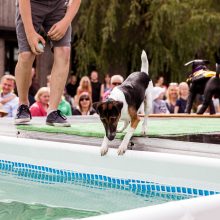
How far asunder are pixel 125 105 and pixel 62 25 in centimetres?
132

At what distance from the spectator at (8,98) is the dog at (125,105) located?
3.47m

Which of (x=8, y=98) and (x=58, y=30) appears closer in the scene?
(x=58, y=30)

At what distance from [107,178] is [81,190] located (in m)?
0.23

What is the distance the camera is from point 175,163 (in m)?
3.52

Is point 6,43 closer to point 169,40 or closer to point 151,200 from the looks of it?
point 169,40

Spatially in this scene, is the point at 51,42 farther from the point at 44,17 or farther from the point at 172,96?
the point at 172,96

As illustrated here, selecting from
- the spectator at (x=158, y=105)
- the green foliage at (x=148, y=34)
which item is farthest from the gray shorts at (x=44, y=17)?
the green foliage at (x=148, y=34)

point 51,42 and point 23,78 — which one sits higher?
point 51,42

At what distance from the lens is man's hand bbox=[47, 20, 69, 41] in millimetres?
Result: 4660

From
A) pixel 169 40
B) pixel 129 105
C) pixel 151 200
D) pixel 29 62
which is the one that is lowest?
pixel 151 200

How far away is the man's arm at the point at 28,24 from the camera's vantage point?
178 inches

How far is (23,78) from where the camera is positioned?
4.85m

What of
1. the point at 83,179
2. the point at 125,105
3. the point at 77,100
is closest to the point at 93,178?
the point at 83,179

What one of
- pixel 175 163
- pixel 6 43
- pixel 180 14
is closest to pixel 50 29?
pixel 175 163
